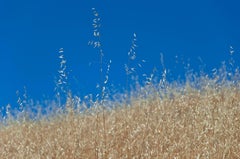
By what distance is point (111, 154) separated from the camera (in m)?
A: 3.53

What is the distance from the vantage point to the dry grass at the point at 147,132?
11.8ft

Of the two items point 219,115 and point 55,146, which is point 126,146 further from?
point 219,115

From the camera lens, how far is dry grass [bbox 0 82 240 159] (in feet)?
11.8

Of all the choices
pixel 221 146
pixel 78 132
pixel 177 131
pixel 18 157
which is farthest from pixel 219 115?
pixel 18 157

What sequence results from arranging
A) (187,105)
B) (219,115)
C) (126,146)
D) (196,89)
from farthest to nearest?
(196,89)
(187,105)
(219,115)
(126,146)

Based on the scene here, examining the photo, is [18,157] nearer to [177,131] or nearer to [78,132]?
[78,132]

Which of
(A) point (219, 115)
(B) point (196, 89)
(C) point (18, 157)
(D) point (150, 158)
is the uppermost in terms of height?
(B) point (196, 89)

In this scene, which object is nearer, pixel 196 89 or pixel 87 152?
pixel 87 152

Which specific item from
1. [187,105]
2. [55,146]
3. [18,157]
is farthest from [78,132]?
[187,105]

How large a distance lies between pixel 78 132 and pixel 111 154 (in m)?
0.82

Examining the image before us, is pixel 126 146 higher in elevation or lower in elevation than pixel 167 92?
lower

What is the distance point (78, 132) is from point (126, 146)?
68cm

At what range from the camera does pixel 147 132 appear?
4195mm

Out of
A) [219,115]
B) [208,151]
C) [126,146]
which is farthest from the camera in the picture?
[219,115]
